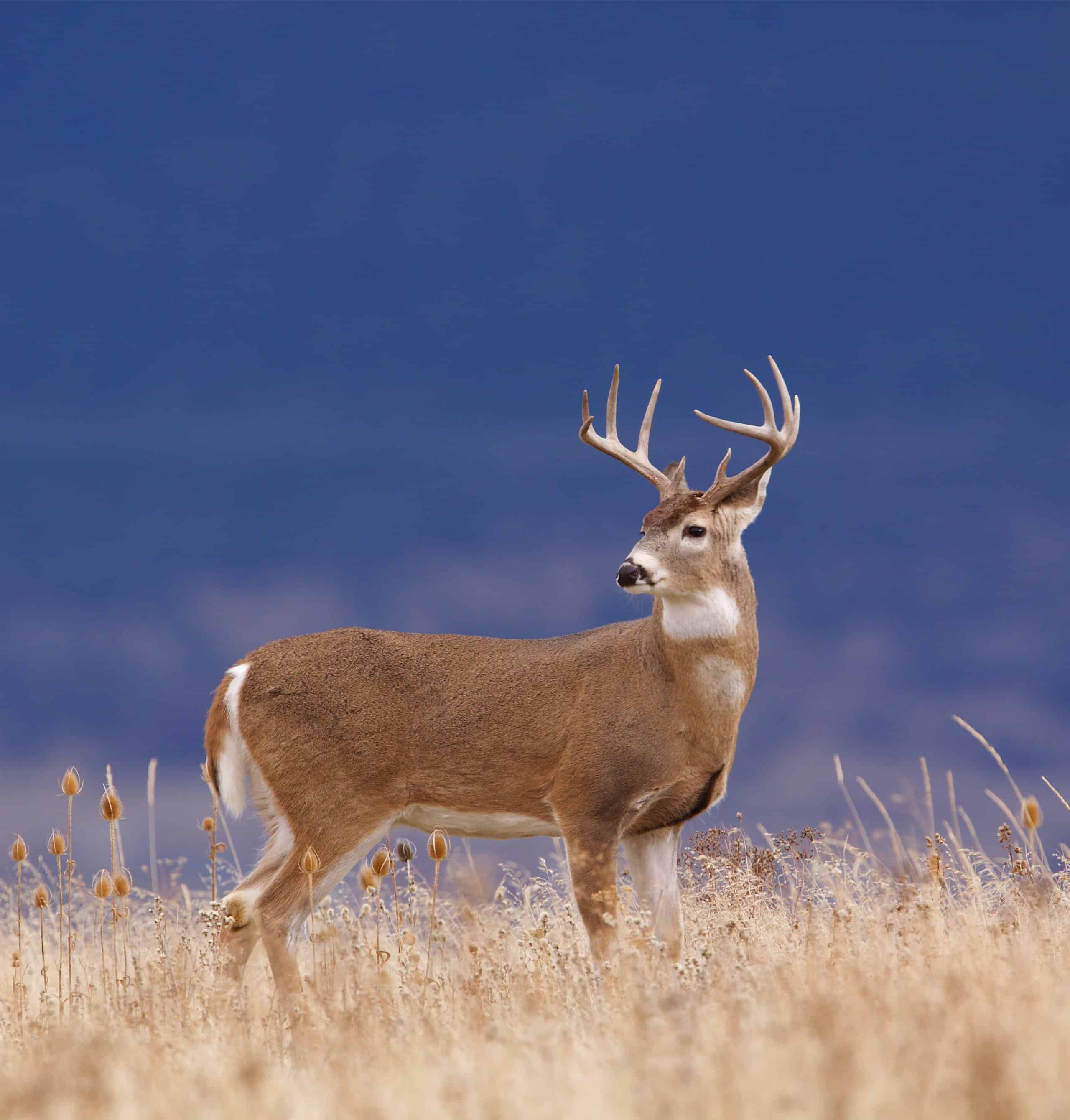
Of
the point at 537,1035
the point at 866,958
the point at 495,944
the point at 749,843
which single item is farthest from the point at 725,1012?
the point at 749,843

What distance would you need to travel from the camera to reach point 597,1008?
557 centimetres

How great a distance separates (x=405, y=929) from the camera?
8234 millimetres

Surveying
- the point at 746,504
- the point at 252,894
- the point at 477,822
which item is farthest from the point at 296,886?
the point at 746,504

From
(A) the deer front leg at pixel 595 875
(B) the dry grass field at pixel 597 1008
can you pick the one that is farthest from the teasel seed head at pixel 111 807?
(A) the deer front leg at pixel 595 875

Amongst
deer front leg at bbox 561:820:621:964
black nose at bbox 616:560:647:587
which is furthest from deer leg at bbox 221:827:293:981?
black nose at bbox 616:560:647:587

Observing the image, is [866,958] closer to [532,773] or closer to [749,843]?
[532,773]

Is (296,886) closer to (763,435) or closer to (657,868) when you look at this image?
(657,868)

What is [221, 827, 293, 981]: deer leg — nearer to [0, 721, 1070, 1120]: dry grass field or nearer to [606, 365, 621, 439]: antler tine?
[0, 721, 1070, 1120]: dry grass field

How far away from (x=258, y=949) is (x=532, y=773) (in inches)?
117

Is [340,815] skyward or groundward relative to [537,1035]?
skyward

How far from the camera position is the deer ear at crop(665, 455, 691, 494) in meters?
8.31

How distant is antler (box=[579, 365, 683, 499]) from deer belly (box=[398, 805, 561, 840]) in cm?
227

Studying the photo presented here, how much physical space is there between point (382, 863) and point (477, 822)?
74 centimetres

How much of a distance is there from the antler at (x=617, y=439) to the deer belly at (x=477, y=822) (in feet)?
7.46
